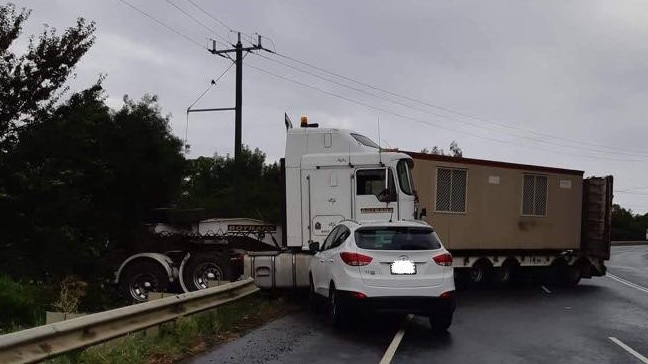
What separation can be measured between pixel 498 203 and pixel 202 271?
8359 mm

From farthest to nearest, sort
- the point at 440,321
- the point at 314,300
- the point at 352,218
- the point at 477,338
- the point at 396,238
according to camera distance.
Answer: the point at 352,218, the point at 314,300, the point at 440,321, the point at 396,238, the point at 477,338

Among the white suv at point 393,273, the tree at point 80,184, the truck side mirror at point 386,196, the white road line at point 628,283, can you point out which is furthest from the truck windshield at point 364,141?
the white road line at point 628,283

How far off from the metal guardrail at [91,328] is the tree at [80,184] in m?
8.53

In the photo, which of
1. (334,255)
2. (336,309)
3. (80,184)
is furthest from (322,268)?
(80,184)

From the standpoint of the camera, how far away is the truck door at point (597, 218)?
19719 mm

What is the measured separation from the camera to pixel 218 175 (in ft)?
197

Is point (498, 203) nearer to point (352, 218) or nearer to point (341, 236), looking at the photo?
point (352, 218)

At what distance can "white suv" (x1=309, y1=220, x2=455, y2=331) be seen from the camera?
9.84m

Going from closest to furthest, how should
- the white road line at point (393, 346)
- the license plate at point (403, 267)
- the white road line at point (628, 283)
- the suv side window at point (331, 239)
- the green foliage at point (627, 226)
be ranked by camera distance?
the white road line at point (393, 346) → the license plate at point (403, 267) → the suv side window at point (331, 239) → the white road line at point (628, 283) → the green foliage at point (627, 226)

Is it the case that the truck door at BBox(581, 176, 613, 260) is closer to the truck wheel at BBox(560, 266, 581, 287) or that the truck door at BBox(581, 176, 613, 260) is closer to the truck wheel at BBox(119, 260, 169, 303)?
the truck wheel at BBox(560, 266, 581, 287)

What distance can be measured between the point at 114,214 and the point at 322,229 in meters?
7.44

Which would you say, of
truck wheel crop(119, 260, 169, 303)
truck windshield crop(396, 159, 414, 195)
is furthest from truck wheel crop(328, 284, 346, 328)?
truck wheel crop(119, 260, 169, 303)

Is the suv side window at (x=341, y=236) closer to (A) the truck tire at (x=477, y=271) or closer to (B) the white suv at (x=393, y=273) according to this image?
(B) the white suv at (x=393, y=273)

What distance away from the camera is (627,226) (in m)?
90.5
